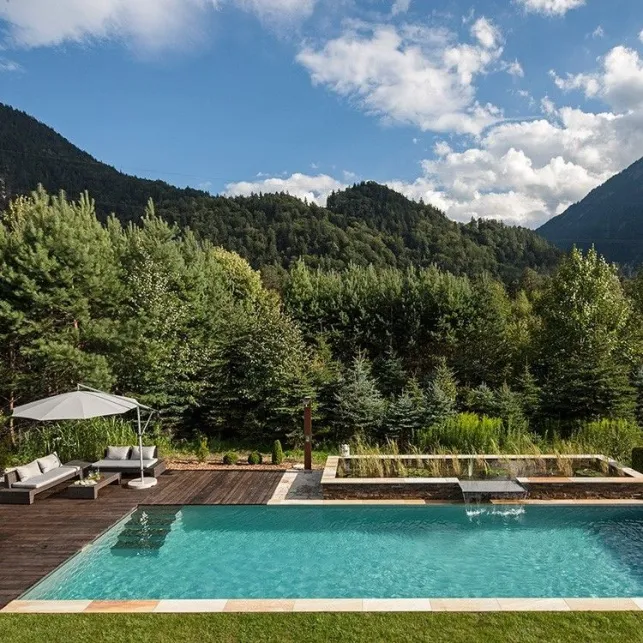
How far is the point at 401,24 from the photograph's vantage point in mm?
12836

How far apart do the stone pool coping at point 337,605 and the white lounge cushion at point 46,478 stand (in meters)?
4.87

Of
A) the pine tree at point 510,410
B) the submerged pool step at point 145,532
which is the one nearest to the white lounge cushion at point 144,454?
the submerged pool step at point 145,532

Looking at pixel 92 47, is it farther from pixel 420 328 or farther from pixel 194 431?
pixel 420 328

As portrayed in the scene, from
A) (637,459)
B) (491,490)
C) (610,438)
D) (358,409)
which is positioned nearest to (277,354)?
(358,409)

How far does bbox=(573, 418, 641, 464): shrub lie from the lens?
43.8ft

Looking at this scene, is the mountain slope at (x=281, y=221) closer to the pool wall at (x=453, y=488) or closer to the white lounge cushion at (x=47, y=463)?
the white lounge cushion at (x=47, y=463)

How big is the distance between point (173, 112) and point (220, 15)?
529 cm

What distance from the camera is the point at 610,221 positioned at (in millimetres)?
129750

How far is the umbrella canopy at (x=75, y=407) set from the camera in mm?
10867

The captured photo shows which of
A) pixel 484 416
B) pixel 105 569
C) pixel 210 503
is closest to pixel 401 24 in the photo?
pixel 484 416

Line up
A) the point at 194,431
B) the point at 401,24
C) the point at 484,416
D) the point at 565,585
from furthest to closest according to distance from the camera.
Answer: the point at 194,431, the point at 484,416, the point at 401,24, the point at 565,585

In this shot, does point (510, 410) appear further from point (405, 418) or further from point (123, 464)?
point (123, 464)

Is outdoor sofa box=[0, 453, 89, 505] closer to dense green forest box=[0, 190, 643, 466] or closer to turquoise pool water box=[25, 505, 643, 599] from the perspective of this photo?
turquoise pool water box=[25, 505, 643, 599]

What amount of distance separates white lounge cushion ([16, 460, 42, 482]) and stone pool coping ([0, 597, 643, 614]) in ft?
17.4
